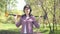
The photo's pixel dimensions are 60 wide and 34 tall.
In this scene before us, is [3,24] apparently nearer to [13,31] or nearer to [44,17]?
[13,31]

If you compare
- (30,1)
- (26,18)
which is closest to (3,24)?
(26,18)

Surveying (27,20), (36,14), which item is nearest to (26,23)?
(27,20)

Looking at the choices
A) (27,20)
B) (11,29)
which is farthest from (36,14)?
(11,29)

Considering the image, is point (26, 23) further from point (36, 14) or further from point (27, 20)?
point (36, 14)

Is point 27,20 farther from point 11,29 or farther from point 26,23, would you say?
point 11,29

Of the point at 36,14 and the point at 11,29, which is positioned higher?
the point at 36,14

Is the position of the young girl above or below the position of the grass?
above

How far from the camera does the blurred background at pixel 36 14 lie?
201 centimetres

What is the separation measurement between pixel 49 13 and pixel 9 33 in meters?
0.49

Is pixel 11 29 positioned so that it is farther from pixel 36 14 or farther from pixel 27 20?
pixel 36 14

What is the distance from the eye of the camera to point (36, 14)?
79.3 inches

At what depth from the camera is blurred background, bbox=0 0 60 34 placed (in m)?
2.01

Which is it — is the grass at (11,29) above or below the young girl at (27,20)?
below

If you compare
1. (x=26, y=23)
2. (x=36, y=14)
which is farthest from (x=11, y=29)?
(x=36, y=14)
